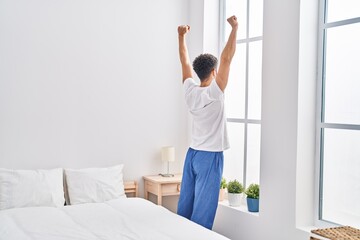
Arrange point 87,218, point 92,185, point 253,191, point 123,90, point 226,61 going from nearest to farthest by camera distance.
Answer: point 87,218, point 226,61, point 253,191, point 92,185, point 123,90

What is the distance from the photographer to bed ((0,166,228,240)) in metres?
3.05

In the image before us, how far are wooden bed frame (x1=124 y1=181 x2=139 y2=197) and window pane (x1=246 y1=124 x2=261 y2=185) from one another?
112 centimetres

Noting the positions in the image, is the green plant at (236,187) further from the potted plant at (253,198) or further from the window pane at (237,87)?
the window pane at (237,87)

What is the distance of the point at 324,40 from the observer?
357 centimetres

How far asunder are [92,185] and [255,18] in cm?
214

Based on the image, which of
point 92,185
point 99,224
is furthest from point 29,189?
point 99,224

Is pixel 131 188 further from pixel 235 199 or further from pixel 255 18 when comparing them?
pixel 255 18

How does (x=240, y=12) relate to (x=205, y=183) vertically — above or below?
above

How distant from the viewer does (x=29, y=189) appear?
3.92m

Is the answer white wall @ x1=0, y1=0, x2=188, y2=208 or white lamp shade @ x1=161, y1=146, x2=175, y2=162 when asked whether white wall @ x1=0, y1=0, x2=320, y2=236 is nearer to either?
white wall @ x1=0, y1=0, x2=188, y2=208

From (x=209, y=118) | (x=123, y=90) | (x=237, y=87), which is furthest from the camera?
(x=123, y=90)

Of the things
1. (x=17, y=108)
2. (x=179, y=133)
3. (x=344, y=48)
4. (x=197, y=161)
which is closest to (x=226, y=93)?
(x=179, y=133)

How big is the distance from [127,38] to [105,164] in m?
1.28

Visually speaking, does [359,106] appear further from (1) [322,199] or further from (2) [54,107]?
(2) [54,107]
